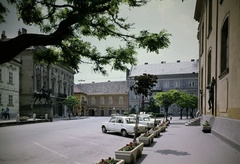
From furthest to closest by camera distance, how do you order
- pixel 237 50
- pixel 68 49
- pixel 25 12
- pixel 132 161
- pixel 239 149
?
pixel 237 50, pixel 239 149, pixel 132 161, pixel 68 49, pixel 25 12

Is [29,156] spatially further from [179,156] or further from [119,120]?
[119,120]

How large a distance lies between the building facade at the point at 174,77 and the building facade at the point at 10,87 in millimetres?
42050

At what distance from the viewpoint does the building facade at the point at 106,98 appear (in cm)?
8025

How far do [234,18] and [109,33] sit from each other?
→ 7221mm

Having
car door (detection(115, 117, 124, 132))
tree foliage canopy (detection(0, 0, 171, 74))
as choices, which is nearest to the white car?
car door (detection(115, 117, 124, 132))

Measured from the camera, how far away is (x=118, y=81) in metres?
85.7

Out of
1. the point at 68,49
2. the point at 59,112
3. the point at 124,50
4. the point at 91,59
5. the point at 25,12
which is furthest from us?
the point at 59,112

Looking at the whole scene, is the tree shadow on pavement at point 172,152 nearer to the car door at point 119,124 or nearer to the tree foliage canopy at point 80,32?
the tree foliage canopy at point 80,32

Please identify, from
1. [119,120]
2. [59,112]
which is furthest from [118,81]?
[119,120]

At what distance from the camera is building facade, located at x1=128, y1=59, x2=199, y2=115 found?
71.1 metres

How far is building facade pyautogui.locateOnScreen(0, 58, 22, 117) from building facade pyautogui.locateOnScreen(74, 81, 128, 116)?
44698 mm

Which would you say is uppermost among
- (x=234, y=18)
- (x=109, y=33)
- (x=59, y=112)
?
(x=234, y=18)

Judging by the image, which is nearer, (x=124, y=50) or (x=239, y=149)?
(x=124, y=50)

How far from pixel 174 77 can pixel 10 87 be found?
52.5m
